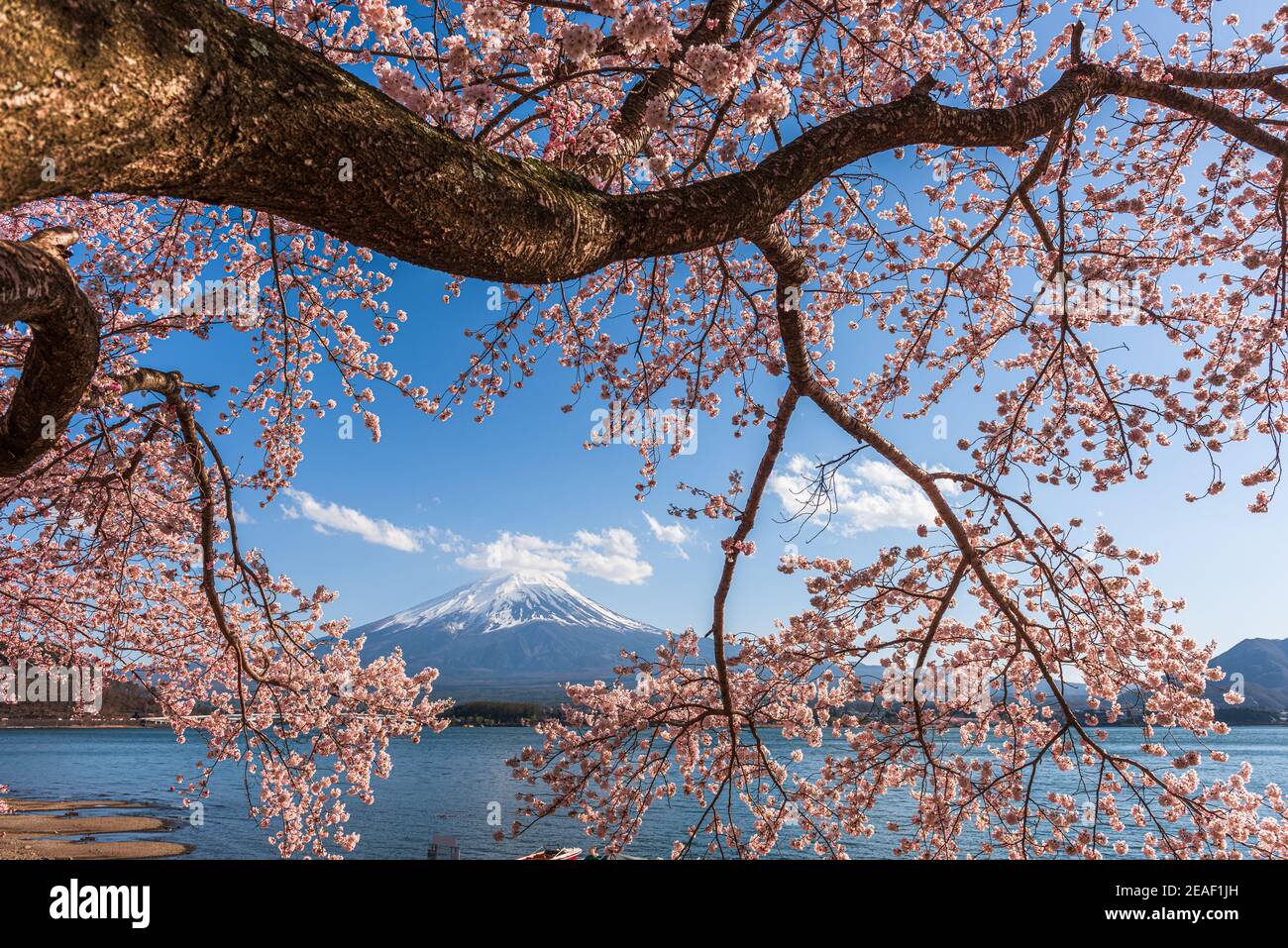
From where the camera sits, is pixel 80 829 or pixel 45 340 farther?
pixel 80 829

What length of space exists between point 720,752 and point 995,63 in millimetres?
6048

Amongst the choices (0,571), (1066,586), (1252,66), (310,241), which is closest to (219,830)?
(0,571)

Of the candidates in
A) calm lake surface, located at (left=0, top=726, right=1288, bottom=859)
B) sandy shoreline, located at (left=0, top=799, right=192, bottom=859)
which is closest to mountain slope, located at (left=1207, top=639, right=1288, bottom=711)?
calm lake surface, located at (left=0, top=726, right=1288, bottom=859)

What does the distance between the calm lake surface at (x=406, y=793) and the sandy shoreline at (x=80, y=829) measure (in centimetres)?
154

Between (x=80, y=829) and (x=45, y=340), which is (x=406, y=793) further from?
(x=45, y=340)

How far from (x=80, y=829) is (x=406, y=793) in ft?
68.6

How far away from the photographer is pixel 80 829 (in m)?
31.6

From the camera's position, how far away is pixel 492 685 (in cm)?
14425

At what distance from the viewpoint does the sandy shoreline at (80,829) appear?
84.2 ft

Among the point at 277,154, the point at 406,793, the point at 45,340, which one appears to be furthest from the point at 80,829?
the point at 277,154

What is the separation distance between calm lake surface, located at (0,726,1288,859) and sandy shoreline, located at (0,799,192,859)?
5.06 feet

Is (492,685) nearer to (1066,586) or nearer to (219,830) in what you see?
(219,830)

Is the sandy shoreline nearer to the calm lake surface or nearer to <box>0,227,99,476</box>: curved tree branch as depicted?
the calm lake surface

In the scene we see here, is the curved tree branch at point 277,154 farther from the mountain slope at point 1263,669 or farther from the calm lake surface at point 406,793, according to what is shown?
the mountain slope at point 1263,669
